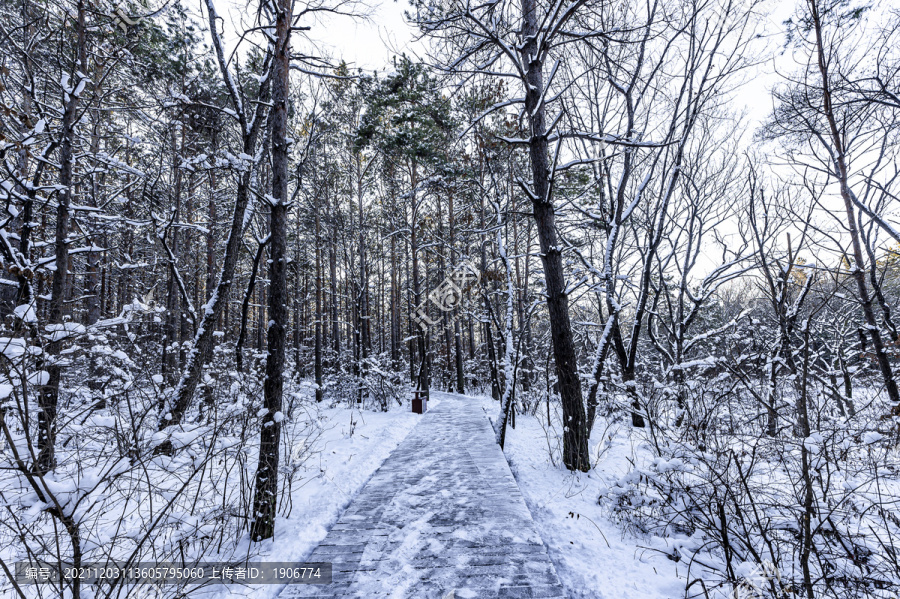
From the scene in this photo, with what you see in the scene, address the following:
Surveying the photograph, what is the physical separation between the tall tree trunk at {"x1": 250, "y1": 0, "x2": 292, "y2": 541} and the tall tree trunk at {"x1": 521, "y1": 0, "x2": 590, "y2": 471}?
3.01 m

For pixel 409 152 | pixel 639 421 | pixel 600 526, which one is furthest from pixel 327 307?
pixel 600 526

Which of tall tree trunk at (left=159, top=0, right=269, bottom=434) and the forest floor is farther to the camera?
tall tree trunk at (left=159, top=0, right=269, bottom=434)

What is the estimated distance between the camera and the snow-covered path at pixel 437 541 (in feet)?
7.96

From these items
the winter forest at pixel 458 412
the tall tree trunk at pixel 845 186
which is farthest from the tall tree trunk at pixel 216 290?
the tall tree trunk at pixel 845 186

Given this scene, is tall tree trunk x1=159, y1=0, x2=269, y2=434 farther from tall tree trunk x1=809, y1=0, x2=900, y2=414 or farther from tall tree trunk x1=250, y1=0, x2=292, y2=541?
tall tree trunk x1=809, y1=0, x2=900, y2=414

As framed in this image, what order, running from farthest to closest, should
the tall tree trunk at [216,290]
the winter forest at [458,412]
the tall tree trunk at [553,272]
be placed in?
the tall tree trunk at [553,272] < the tall tree trunk at [216,290] < the winter forest at [458,412]

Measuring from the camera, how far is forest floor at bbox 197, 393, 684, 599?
2467 mm

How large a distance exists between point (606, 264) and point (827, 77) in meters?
4.15

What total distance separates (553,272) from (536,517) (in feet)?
9.73

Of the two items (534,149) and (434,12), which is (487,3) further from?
(534,149)

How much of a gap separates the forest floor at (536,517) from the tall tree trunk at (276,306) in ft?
1.24

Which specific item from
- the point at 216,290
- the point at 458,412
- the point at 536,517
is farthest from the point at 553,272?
the point at 458,412

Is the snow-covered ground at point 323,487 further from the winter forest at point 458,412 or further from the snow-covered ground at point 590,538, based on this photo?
the snow-covered ground at point 590,538

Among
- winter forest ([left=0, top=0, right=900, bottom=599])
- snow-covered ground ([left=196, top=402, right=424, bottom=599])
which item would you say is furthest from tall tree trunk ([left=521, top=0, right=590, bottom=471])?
snow-covered ground ([left=196, top=402, right=424, bottom=599])
